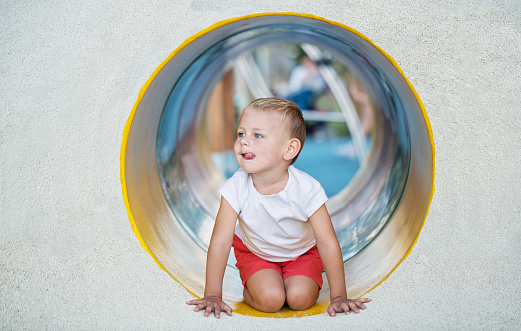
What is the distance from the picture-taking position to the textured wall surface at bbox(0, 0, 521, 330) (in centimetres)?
189

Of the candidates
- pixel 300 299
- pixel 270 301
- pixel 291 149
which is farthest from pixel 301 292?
pixel 291 149

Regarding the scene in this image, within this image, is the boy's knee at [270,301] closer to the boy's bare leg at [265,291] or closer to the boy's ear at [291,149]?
the boy's bare leg at [265,291]

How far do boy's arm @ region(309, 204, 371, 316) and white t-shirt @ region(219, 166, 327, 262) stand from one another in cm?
6

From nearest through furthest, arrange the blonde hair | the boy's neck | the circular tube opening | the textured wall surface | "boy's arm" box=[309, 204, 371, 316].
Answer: the textured wall surface < "boy's arm" box=[309, 204, 371, 316] < the circular tube opening < the blonde hair < the boy's neck

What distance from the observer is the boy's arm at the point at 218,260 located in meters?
2.00

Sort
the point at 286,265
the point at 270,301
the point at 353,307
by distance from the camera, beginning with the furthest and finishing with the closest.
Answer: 1. the point at 286,265
2. the point at 270,301
3. the point at 353,307

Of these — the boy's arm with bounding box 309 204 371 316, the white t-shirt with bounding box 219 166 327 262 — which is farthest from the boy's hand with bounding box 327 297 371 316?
the white t-shirt with bounding box 219 166 327 262

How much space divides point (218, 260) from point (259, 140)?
576 millimetres

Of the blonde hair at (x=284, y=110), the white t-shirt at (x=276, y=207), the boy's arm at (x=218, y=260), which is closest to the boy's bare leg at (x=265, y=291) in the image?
the white t-shirt at (x=276, y=207)

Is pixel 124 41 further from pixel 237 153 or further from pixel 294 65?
pixel 294 65

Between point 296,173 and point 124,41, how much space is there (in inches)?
40.7

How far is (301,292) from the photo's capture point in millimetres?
2379

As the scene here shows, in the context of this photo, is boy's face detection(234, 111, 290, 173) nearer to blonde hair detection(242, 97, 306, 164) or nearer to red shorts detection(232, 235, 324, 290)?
blonde hair detection(242, 97, 306, 164)

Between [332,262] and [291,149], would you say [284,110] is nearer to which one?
[291,149]
